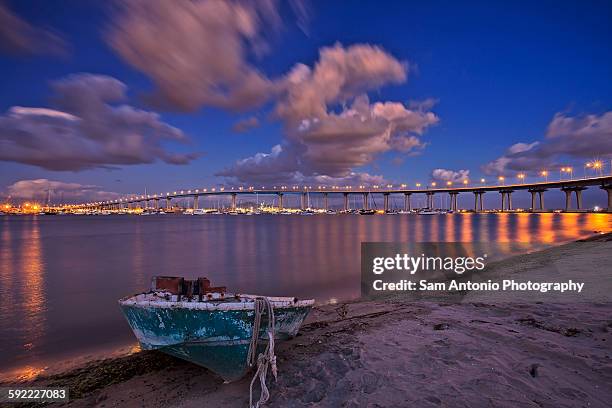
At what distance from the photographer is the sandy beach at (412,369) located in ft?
16.7

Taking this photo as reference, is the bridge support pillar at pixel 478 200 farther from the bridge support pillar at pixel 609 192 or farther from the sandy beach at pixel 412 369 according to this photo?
the sandy beach at pixel 412 369

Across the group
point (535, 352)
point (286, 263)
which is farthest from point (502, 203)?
point (535, 352)

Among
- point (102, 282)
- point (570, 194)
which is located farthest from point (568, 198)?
point (102, 282)

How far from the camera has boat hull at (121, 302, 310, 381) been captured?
571cm

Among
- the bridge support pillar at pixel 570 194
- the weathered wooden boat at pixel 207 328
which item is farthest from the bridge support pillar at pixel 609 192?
the weathered wooden boat at pixel 207 328

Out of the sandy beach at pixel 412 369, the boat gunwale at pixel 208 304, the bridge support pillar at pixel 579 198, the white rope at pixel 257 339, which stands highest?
the bridge support pillar at pixel 579 198

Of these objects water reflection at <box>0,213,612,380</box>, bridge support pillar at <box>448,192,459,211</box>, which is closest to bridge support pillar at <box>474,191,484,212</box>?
bridge support pillar at <box>448,192,459,211</box>

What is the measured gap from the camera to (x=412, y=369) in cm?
589

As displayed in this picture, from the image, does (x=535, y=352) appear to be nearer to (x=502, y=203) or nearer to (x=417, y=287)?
(x=417, y=287)

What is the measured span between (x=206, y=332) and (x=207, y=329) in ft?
0.24

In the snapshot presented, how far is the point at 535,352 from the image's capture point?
20.9ft

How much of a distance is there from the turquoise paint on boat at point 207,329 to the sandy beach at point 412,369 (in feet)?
1.61

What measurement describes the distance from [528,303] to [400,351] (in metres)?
5.64

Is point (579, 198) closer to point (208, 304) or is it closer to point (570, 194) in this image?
point (570, 194)
